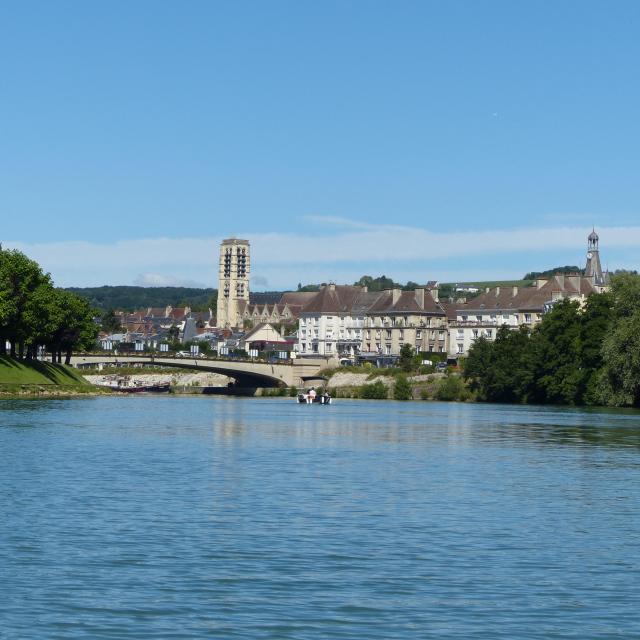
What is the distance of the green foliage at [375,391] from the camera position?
618ft

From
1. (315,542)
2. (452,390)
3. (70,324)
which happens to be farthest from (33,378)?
(315,542)

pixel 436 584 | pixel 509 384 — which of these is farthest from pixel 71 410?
pixel 436 584

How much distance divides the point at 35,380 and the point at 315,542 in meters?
117

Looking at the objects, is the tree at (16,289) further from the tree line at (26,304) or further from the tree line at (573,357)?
the tree line at (573,357)

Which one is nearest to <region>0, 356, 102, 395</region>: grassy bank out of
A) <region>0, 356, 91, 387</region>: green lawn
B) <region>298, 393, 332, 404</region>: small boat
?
<region>0, 356, 91, 387</region>: green lawn

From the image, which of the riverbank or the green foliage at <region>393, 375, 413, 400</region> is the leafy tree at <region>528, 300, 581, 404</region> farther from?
the green foliage at <region>393, 375, 413, 400</region>

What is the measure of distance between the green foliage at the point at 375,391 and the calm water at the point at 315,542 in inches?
4735

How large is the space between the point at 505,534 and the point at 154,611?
13052 millimetres

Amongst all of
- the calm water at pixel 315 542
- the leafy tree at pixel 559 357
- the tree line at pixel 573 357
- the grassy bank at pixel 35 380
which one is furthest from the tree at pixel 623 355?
the grassy bank at pixel 35 380

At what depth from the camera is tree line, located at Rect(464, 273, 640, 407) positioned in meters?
126

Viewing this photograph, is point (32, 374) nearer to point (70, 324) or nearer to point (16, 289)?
point (16, 289)

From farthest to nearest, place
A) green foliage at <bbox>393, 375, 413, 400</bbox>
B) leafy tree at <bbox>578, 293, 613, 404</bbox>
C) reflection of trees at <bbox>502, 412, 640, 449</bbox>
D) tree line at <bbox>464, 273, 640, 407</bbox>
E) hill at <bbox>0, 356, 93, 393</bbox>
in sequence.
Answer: green foliage at <bbox>393, 375, 413, 400</bbox>
leafy tree at <bbox>578, 293, 613, 404</bbox>
hill at <bbox>0, 356, 93, 393</bbox>
tree line at <bbox>464, 273, 640, 407</bbox>
reflection of trees at <bbox>502, 412, 640, 449</bbox>

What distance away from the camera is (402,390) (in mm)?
185500

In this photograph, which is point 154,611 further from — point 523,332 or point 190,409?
point 523,332
